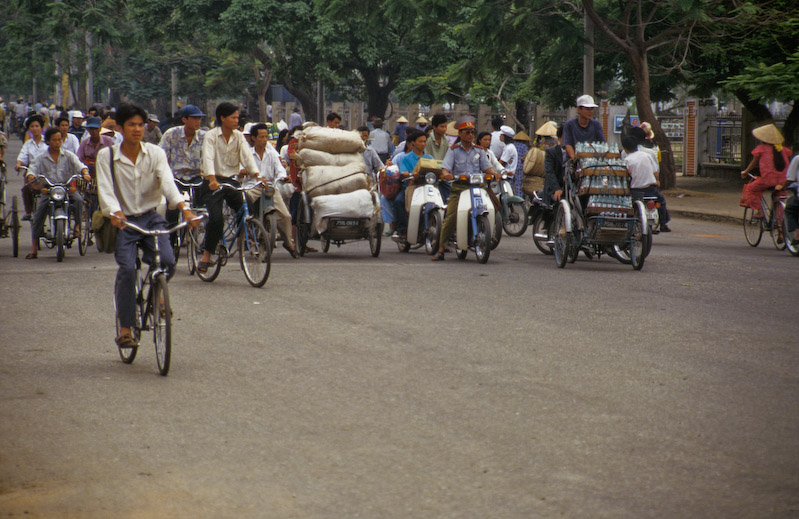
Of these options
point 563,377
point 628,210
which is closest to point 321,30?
point 628,210

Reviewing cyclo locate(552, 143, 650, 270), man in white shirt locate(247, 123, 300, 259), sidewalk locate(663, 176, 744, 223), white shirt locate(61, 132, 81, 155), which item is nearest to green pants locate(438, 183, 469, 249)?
cyclo locate(552, 143, 650, 270)

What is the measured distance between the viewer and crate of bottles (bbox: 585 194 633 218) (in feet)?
42.2

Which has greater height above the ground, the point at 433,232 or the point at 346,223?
the point at 346,223

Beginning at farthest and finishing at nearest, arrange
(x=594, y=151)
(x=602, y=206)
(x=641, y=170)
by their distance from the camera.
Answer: (x=641, y=170), (x=594, y=151), (x=602, y=206)

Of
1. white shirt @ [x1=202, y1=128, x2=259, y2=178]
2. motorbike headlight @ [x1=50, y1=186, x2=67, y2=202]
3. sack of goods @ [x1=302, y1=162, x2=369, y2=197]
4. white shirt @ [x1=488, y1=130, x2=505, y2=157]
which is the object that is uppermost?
white shirt @ [x1=488, y1=130, x2=505, y2=157]

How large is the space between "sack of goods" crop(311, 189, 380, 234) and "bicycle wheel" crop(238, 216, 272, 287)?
2.71m

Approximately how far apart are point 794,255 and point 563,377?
858cm

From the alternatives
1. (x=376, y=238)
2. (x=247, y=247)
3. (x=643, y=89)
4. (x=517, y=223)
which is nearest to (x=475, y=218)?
(x=376, y=238)

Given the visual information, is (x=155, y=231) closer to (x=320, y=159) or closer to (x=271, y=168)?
(x=271, y=168)

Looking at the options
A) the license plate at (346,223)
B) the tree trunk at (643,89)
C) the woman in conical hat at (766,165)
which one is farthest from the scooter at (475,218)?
the tree trunk at (643,89)

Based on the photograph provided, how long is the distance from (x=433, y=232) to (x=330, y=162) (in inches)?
63.2

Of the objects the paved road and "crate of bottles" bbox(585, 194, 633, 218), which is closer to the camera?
the paved road

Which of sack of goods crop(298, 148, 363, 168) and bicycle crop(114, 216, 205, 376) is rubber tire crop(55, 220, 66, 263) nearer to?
sack of goods crop(298, 148, 363, 168)

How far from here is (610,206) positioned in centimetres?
1289
